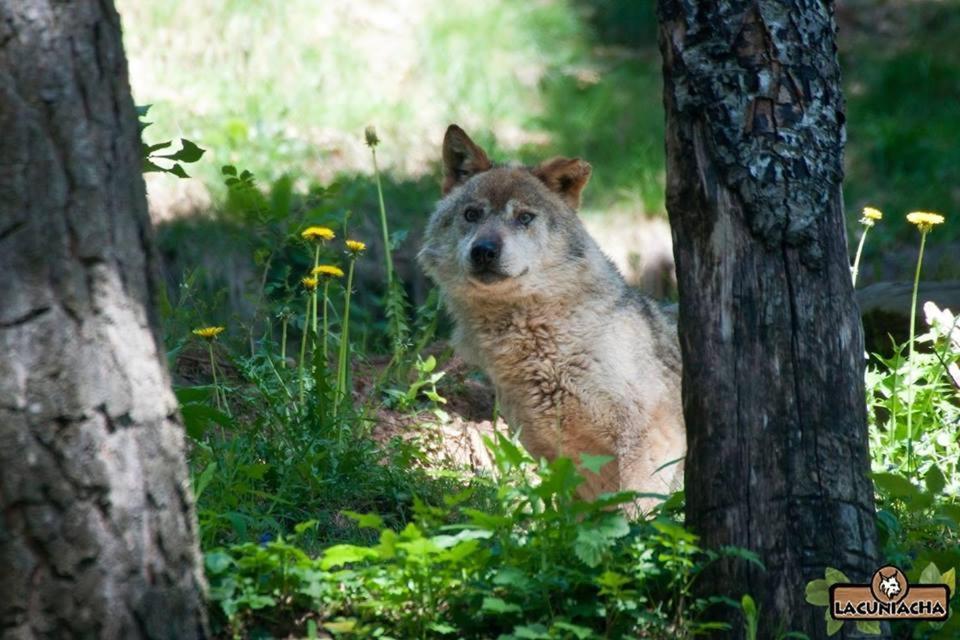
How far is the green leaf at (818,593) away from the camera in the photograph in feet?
11.2

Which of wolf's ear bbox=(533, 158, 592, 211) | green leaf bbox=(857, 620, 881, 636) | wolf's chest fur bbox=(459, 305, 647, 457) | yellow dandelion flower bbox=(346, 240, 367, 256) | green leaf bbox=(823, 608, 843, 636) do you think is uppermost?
wolf's ear bbox=(533, 158, 592, 211)

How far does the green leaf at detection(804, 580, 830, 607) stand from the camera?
341cm

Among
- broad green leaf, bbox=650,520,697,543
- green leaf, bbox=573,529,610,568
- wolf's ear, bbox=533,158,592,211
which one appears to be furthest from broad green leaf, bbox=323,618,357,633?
wolf's ear, bbox=533,158,592,211

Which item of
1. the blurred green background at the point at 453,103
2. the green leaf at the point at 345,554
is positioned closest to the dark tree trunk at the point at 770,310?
the green leaf at the point at 345,554

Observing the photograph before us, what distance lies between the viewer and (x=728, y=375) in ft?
11.5

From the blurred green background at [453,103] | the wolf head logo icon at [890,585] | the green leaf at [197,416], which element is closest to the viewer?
the wolf head logo icon at [890,585]

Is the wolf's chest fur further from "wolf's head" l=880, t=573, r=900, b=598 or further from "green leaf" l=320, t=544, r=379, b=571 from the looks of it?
"green leaf" l=320, t=544, r=379, b=571

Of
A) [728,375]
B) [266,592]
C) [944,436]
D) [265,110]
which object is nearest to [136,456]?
[266,592]

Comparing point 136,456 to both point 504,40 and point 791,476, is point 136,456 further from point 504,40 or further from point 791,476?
point 504,40

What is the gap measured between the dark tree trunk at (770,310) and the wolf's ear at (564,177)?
2.67 metres

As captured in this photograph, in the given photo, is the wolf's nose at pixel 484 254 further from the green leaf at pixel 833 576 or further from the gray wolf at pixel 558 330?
the green leaf at pixel 833 576

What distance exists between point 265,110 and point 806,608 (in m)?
7.72

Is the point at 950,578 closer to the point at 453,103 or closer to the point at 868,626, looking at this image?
the point at 868,626

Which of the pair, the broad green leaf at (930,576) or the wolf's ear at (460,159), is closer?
the broad green leaf at (930,576)
